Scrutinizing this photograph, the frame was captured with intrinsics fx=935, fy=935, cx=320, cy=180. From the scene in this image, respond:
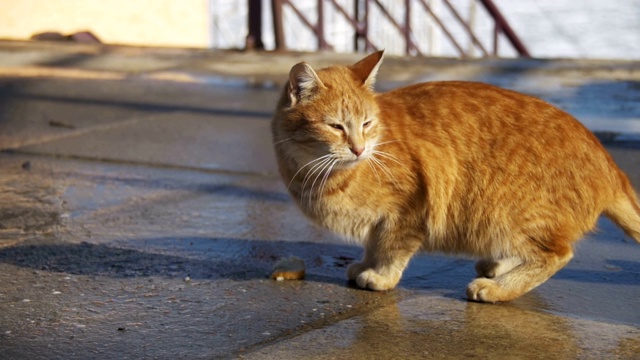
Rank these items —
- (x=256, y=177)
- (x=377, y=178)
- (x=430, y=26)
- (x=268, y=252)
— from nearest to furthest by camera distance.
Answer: (x=377, y=178), (x=268, y=252), (x=256, y=177), (x=430, y=26)

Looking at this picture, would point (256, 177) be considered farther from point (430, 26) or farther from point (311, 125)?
point (430, 26)

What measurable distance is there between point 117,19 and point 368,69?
37.9 feet

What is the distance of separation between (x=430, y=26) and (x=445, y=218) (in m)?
12.1

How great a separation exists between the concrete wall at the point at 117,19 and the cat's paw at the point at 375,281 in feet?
35.9

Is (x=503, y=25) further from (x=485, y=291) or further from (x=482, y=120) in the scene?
(x=485, y=291)

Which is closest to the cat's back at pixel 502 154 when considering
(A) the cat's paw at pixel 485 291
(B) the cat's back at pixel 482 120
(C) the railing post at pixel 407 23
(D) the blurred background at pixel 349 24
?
(B) the cat's back at pixel 482 120

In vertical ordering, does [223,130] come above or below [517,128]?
below

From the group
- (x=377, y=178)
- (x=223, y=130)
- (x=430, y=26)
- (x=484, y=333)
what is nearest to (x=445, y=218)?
(x=377, y=178)

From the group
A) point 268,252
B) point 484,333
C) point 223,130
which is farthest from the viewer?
point 223,130

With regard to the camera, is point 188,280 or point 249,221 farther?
point 249,221

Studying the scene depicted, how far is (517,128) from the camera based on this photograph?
389cm

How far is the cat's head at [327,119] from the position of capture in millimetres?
3840

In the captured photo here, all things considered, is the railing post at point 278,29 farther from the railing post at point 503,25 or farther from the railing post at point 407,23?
the railing post at point 503,25

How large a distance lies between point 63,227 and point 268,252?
1.11 metres
